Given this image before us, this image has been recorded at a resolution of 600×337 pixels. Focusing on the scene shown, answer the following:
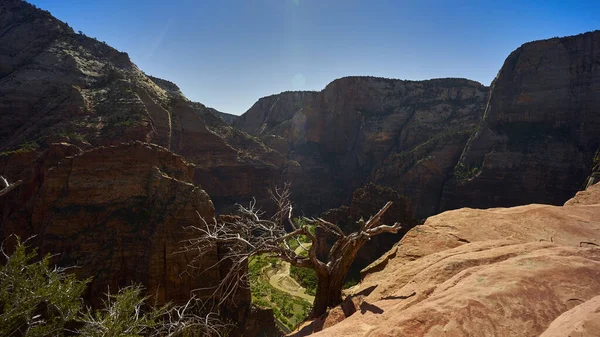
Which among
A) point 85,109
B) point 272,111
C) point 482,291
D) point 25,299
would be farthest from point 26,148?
point 272,111

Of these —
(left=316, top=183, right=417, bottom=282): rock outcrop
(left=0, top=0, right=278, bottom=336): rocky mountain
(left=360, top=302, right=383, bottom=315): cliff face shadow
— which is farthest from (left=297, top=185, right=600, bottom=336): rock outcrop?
(left=316, top=183, right=417, bottom=282): rock outcrop

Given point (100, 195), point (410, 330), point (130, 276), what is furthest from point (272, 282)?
point (410, 330)

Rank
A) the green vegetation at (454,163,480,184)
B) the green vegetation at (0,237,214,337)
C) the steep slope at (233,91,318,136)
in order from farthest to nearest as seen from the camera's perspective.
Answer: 1. the steep slope at (233,91,318,136)
2. the green vegetation at (454,163,480,184)
3. the green vegetation at (0,237,214,337)

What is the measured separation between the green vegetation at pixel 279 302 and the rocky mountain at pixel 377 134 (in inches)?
1578

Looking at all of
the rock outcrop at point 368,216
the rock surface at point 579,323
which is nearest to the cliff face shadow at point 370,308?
the rock surface at point 579,323

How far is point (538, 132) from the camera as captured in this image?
2101 inches

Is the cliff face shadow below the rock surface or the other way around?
below

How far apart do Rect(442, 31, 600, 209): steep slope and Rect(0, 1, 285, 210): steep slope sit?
4679cm

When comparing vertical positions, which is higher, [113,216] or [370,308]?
[370,308]

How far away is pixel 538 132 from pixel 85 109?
75160mm

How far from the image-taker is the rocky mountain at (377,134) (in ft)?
227

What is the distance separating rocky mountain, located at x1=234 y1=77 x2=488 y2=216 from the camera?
227 feet

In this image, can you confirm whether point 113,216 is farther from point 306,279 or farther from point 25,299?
point 306,279

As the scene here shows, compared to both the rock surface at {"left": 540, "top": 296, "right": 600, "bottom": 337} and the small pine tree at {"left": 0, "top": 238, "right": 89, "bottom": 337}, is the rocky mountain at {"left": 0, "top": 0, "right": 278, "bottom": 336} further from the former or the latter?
the rock surface at {"left": 540, "top": 296, "right": 600, "bottom": 337}
